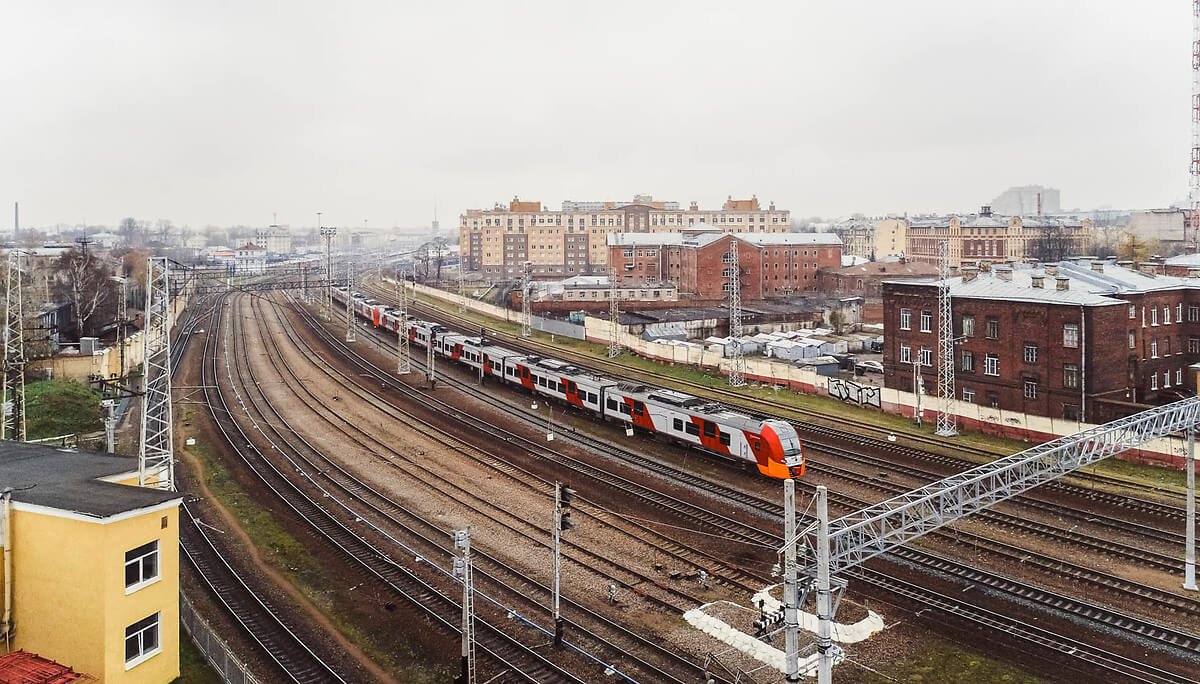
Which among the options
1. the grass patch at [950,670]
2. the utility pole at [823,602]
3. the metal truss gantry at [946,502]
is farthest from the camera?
the grass patch at [950,670]

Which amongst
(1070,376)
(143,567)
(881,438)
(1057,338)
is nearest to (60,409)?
(143,567)

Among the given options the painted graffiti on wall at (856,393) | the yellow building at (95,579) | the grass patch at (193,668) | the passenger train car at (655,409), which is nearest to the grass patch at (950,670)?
the passenger train car at (655,409)

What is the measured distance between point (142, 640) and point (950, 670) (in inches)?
653

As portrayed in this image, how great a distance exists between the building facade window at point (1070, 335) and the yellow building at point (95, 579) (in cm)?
3611

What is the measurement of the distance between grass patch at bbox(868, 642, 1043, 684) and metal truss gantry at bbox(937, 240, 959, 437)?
21321mm

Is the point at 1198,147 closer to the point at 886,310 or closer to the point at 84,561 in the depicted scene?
the point at 886,310

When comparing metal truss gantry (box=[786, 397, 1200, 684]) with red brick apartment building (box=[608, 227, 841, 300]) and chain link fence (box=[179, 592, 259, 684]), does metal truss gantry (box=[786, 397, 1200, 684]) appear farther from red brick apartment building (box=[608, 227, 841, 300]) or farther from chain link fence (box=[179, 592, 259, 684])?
red brick apartment building (box=[608, 227, 841, 300])

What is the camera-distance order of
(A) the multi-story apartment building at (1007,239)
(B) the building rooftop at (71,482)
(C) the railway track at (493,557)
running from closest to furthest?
(B) the building rooftop at (71,482) → (C) the railway track at (493,557) → (A) the multi-story apartment building at (1007,239)

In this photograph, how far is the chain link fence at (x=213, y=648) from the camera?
17750 millimetres

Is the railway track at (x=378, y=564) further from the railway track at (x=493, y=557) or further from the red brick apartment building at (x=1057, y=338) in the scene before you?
the red brick apartment building at (x=1057, y=338)

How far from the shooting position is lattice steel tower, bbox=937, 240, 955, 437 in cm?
3881

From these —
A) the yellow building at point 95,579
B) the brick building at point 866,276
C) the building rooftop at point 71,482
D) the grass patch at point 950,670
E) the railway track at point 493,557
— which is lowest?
the grass patch at point 950,670

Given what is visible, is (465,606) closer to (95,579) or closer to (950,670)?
(95,579)

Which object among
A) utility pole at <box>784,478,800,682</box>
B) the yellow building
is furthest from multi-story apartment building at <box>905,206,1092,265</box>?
the yellow building
